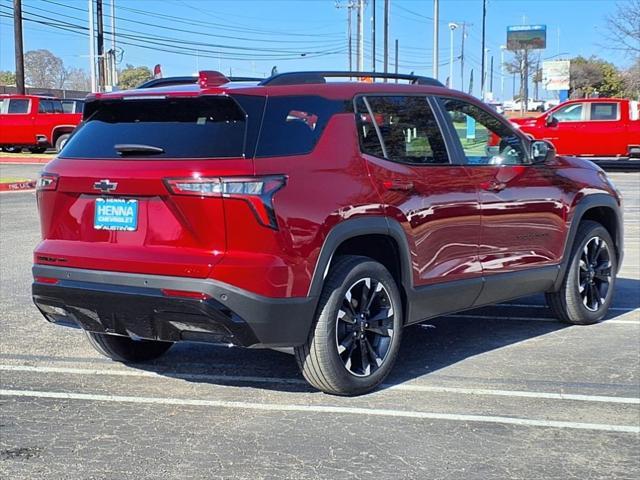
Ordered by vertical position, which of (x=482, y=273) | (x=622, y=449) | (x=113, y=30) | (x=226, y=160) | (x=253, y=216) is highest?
(x=113, y=30)

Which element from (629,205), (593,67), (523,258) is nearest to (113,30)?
(629,205)

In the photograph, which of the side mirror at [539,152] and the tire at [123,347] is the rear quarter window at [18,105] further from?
the side mirror at [539,152]

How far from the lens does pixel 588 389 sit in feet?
→ 16.8

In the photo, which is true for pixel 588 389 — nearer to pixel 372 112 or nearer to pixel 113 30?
pixel 372 112

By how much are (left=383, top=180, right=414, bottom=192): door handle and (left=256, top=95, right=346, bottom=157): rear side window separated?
1.71 ft

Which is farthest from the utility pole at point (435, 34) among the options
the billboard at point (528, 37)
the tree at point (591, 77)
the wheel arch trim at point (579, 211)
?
the billboard at point (528, 37)

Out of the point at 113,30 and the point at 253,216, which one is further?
the point at 113,30

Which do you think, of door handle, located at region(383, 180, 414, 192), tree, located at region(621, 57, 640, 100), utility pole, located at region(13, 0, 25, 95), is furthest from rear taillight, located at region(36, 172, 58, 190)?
tree, located at region(621, 57, 640, 100)

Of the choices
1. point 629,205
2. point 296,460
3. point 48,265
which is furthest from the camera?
point 629,205

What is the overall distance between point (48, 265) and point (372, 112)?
215cm

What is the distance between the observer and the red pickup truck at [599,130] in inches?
960

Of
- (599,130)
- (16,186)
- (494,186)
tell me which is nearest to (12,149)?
(16,186)

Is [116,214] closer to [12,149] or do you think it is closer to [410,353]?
[410,353]

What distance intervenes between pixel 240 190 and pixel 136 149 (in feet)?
2.36
